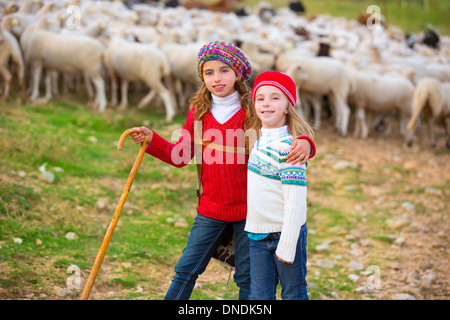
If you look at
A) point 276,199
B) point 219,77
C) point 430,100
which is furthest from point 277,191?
point 430,100

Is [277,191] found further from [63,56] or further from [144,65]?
[63,56]

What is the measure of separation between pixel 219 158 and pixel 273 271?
2.32 feet

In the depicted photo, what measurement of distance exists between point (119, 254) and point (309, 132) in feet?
7.94

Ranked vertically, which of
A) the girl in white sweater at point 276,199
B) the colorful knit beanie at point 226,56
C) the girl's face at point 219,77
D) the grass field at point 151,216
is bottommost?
the grass field at point 151,216

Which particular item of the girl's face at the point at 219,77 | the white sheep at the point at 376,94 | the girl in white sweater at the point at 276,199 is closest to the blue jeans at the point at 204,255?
the girl in white sweater at the point at 276,199

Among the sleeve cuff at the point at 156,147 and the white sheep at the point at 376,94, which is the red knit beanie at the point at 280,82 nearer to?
the sleeve cuff at the point at 156,147

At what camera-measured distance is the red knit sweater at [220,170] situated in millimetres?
2980

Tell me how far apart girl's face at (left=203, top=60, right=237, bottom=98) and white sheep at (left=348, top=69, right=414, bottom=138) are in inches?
331

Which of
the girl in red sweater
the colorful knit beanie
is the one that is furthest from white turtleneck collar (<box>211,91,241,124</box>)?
the colorful knit beanie

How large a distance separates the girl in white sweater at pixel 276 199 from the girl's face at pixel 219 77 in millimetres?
219

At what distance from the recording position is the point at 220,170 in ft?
9.86

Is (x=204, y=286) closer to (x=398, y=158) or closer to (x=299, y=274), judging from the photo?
(x=299, y=274)

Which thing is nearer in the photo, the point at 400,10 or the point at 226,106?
the point at 226,106

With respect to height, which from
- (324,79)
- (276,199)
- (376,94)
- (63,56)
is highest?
(276,199)
